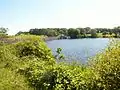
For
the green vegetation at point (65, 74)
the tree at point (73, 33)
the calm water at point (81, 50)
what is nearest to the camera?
the green vegetation at point (65, 74)

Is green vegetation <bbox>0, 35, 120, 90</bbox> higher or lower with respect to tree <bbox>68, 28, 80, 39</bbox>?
higher

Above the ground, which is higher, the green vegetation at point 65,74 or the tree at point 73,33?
the green vegetation at point 65,74

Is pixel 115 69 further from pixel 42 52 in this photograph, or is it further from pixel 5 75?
pixel 42 52

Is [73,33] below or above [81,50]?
below

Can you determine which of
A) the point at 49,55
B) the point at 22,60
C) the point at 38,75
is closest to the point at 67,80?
the point at 38,75

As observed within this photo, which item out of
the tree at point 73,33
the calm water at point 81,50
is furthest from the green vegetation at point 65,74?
the tree at point 73,33

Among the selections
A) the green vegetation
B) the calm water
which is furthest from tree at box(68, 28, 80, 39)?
the green vegetation

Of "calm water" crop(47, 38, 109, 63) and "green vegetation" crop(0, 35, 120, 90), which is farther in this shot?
"calm water" crop(47, 38, 109, 63)

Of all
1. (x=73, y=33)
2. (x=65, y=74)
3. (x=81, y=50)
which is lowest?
(x=73, y=33)

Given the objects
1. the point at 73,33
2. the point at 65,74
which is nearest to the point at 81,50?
the point at 65,74

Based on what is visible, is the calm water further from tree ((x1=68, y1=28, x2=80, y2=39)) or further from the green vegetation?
tree ((x1=68, y1=28, x2=80, y2=39))

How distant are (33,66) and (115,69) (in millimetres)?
5763

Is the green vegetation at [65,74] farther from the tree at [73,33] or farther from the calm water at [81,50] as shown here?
the tree at [73,33]

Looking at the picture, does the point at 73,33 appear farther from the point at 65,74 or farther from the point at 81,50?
the point at 65,74
